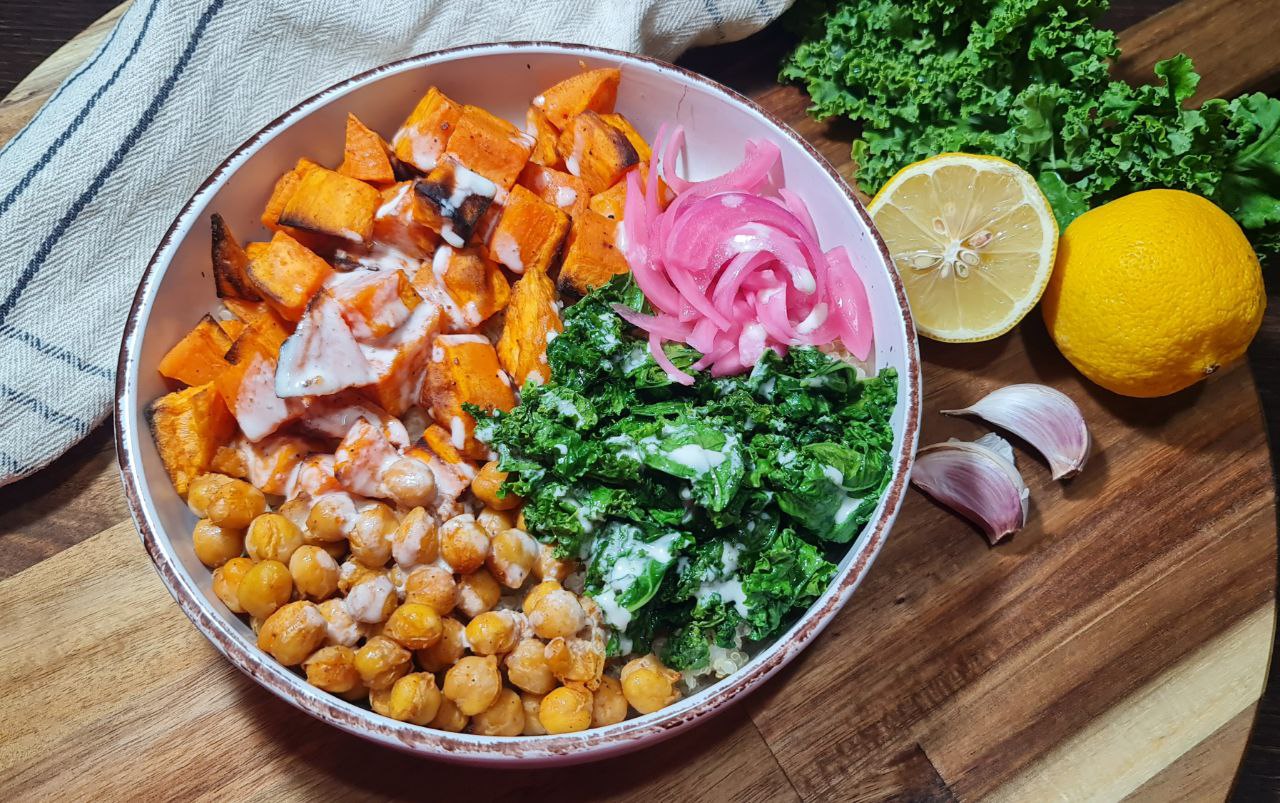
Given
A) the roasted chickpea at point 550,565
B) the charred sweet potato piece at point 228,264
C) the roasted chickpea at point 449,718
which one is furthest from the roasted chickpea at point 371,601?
the charred sweet potato piece at point 228,264

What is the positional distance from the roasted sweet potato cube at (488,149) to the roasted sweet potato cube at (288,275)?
43cm

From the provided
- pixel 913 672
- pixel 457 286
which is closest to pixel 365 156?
pixel 457 286

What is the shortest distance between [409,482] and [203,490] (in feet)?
1.55

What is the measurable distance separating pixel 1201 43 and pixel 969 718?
2.18 m

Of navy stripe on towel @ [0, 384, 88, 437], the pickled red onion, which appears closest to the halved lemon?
the pickled red onion

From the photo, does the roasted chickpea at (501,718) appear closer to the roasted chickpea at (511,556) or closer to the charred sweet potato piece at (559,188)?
the roasted chickpea at (511,556)

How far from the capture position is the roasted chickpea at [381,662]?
1905 mm

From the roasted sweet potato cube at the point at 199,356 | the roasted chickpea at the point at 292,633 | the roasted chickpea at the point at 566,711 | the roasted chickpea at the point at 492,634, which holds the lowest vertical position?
the roasted chickpea at the point at 566,711

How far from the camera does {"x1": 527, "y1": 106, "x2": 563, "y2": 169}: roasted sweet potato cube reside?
2439 mm

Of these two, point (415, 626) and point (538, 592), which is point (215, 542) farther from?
point (538, 592)

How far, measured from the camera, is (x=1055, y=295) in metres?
2.48

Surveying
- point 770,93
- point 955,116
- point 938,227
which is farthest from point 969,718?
point 770,93

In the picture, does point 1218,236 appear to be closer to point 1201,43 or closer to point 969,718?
point 1201,43

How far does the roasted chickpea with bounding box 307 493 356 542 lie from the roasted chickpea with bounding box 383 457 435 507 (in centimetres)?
10
